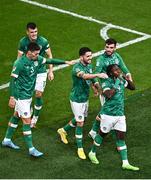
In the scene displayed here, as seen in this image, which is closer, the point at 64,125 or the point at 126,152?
the point at 126,152

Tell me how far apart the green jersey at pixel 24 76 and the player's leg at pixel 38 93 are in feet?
4.43

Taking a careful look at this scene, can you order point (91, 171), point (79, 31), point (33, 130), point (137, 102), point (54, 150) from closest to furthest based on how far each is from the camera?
point (91, 171) < point (54, 150) < point (33, 130) < point (137, 102) < point (79, 31)

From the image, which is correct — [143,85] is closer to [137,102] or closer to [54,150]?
[137,102]

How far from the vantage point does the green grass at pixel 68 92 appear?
42.7 ft

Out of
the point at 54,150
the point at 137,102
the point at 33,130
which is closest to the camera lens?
the point at 54,150

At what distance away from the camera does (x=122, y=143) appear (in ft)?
42.5

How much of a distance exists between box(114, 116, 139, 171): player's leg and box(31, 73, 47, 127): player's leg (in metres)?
2.64

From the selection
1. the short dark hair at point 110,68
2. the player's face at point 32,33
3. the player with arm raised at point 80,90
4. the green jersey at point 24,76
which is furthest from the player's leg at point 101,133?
the player's face at point 32,33

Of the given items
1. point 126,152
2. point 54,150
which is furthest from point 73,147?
point 126,152

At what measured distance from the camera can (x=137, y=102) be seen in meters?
16.0

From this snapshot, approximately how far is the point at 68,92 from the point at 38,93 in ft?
6.32

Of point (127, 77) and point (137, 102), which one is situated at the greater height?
point (127, 77)

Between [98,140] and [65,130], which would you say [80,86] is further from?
[65,130]

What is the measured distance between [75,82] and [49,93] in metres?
3.31
